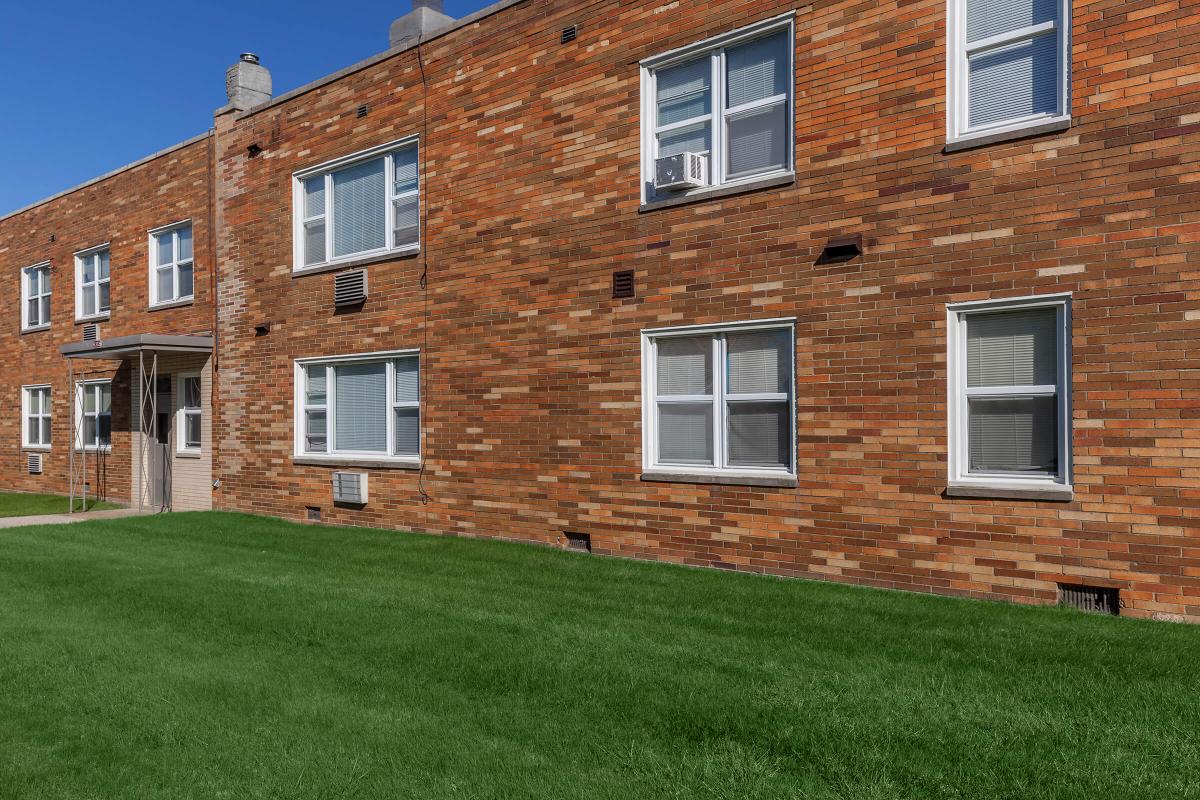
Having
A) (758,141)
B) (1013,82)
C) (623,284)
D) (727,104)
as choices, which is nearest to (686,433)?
(623,284)

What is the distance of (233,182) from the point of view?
15.8 m

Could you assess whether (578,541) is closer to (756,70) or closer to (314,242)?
(756,70)

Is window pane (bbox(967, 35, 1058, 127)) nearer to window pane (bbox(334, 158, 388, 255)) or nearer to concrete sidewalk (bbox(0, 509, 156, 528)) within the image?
window pane (bbox(334, 158, 388, 255))

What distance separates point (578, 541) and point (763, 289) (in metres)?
3.73

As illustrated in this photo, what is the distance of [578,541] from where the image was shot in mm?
10922

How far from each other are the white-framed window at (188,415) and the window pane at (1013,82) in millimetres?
13792

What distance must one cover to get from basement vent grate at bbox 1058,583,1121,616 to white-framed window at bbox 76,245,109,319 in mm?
18168

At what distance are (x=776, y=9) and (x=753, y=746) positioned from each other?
24.4 feet

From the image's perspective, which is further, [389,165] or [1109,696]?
[389,165]

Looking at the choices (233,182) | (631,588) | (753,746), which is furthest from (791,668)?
(233,182)

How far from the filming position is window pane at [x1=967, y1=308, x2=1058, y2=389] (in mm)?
7789

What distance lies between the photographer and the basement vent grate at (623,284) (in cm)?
1030

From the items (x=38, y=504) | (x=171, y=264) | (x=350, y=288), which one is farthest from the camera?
(x=38, y=504)

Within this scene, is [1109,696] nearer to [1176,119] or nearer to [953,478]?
[953,478]
